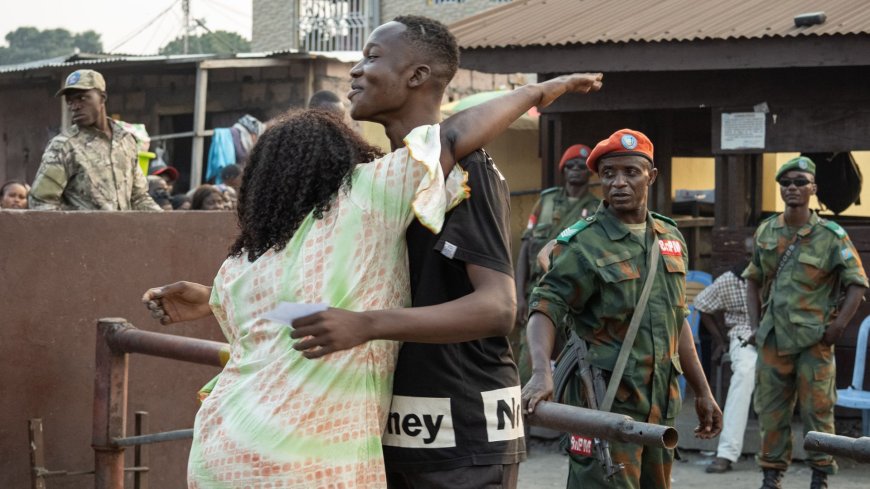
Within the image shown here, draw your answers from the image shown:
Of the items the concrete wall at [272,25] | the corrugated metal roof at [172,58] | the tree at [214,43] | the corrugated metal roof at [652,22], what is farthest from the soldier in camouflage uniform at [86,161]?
the tree at [214,43]

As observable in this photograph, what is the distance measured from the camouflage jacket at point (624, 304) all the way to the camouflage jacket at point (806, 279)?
308 cm

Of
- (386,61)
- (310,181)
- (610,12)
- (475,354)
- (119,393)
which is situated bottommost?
(119,393)

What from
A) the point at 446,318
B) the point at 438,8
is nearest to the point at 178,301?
the point at 446,318

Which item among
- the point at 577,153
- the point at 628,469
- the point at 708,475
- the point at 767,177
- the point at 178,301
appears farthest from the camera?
the point at 767,177

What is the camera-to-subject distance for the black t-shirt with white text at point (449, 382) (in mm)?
2760

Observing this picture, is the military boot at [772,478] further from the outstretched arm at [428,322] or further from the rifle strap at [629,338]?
the outstretched arm at [428,322]

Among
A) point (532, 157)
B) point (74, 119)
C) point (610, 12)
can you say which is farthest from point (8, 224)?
point (532, 157)

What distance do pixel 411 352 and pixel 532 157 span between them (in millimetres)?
10833

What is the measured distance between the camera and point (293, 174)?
2.76 meters

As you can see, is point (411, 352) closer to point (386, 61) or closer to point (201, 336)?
point (386, 61)

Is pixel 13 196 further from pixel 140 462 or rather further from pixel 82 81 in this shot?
pixel 140 462

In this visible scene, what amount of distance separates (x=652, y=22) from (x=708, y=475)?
307cm

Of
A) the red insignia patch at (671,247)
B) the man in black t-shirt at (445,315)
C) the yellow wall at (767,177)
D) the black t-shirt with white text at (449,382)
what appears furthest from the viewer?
the yellow wall at (767,177)

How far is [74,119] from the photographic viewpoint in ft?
24.1
